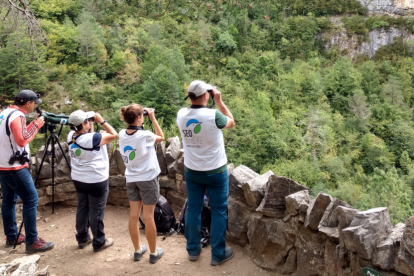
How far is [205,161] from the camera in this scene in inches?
108

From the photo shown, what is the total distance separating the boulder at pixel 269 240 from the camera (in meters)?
2.71

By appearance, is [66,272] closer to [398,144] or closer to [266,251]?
[266,251]

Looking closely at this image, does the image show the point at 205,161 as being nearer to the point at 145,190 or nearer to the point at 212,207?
the point at 212,207

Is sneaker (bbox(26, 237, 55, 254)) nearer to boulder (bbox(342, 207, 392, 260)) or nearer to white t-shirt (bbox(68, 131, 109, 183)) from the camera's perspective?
white t-shirt (bbox(68, 131, 109, 183))

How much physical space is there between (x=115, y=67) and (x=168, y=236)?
1124 inches

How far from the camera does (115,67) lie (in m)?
30.1

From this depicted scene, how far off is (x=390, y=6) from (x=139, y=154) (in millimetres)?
55917

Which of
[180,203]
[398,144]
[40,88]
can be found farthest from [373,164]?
[180,203]

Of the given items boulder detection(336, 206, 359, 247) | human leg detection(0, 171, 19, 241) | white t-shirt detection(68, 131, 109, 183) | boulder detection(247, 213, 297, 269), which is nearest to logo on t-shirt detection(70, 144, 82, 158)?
white t-shirt detection(68, 131, 109, 183)

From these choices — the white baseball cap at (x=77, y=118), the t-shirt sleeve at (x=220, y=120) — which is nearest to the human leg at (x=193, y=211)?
the t-shirt sleeve at (x=220, y=120)

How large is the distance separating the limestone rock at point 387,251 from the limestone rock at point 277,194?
800 mm

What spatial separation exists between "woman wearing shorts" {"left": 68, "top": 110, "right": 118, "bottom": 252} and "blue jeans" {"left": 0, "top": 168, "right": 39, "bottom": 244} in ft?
1.39

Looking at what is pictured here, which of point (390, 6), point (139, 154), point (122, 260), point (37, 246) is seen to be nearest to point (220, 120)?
point (139, 154)

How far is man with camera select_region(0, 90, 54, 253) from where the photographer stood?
2992 mm
